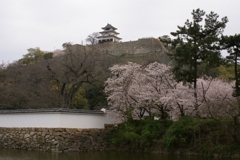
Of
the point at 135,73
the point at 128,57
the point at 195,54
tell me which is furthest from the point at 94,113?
the point at 128,57

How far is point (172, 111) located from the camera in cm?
1562

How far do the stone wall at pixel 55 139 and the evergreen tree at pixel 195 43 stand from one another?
514 centimetres

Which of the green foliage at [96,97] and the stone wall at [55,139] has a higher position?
the green foliage at [96,97]

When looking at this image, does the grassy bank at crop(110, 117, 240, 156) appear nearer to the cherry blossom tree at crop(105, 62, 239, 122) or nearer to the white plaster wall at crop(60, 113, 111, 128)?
the cherry blossom tree at crop(105, 62, 239, 122)

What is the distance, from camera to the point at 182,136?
13102 millimetres

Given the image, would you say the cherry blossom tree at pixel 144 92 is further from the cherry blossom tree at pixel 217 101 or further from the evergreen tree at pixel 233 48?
the evergreen tree at pixel 233 48

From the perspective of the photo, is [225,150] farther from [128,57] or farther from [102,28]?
[102,28]

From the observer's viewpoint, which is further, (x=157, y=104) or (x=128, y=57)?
(x=128, y=57)

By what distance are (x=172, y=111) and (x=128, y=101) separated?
232cm

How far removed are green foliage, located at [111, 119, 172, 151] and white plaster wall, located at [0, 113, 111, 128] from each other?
4.79ft

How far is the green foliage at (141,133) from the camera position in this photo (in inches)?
553

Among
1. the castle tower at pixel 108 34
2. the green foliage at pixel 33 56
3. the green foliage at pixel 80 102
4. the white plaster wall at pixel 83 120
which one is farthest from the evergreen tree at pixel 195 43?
the castle tower at pixel 108 34

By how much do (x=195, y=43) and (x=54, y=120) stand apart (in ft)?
24.8

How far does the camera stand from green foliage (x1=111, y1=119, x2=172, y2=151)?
46.1ft
